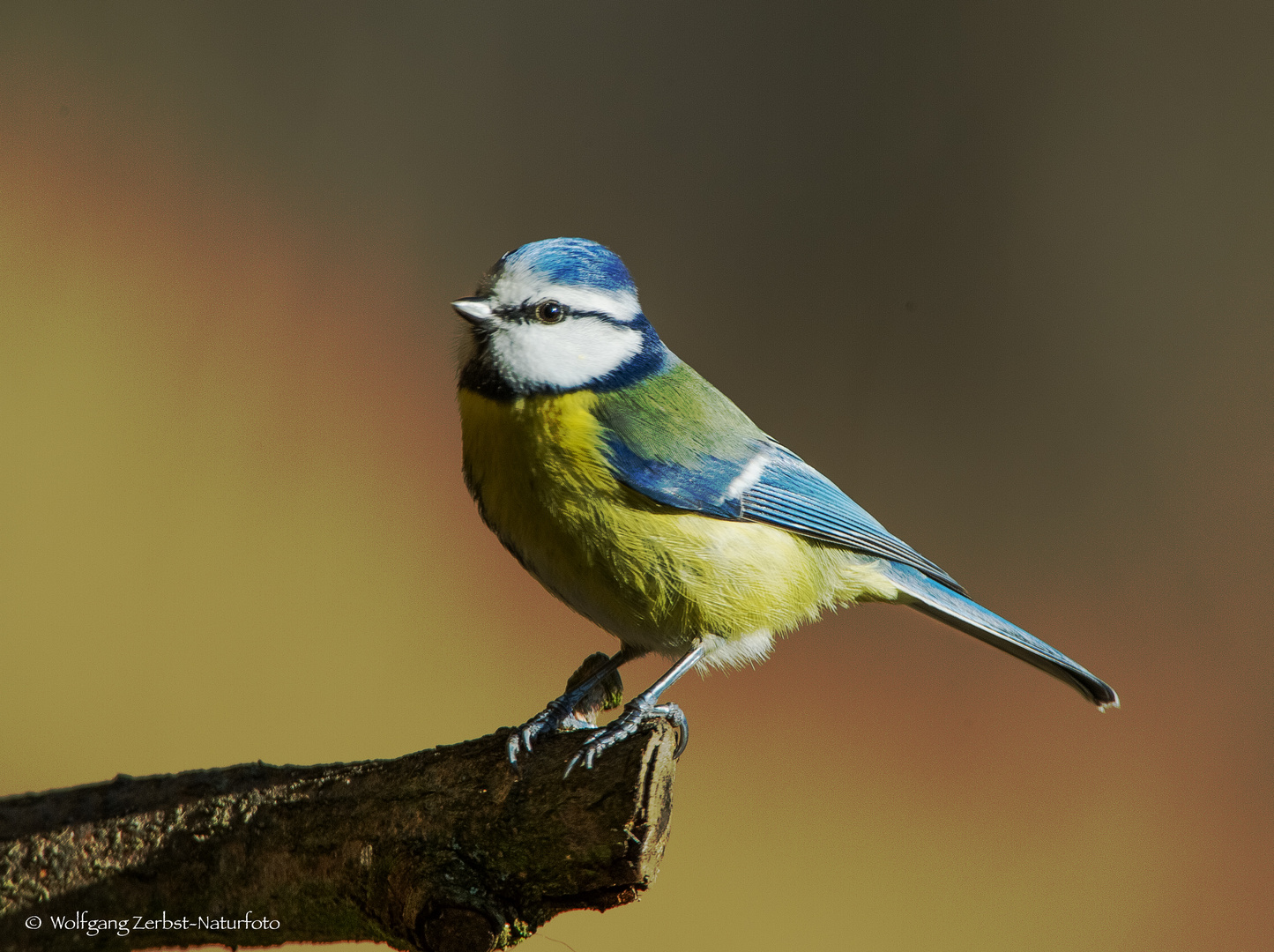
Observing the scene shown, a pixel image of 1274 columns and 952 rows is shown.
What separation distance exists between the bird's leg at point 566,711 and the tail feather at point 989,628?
1.21 feet

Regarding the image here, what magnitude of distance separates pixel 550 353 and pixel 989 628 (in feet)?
2.19

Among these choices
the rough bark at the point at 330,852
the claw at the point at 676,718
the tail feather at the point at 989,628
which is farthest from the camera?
the tail feather at the point at 989,628

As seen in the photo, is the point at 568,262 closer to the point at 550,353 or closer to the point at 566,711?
the point at 550,353

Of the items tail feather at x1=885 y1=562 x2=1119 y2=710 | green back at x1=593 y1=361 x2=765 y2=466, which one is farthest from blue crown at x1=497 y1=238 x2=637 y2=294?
tail feather at x1=885 y1=562 x2=1119 y2=710

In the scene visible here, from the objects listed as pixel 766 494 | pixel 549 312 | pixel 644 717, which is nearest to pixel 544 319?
pixel 549 312

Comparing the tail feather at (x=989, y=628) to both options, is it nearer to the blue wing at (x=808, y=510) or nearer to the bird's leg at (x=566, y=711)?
the blue wing at (x=808, y=510)

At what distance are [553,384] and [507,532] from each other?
0.17 metres

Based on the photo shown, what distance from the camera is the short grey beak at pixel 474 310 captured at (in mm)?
999

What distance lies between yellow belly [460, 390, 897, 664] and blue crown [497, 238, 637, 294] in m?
0.13

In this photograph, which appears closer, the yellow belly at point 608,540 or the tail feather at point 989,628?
the yellow belly at point 608,540

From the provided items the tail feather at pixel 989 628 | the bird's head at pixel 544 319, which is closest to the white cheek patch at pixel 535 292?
the bird's head at pixel 544 319

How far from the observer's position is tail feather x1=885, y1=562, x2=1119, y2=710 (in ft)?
4.02

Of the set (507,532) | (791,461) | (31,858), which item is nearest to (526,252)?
(507,532)

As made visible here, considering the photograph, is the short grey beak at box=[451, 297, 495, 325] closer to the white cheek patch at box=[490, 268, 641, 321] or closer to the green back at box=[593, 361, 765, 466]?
the white cheek patch at box=[490, 268, 641, 321]
